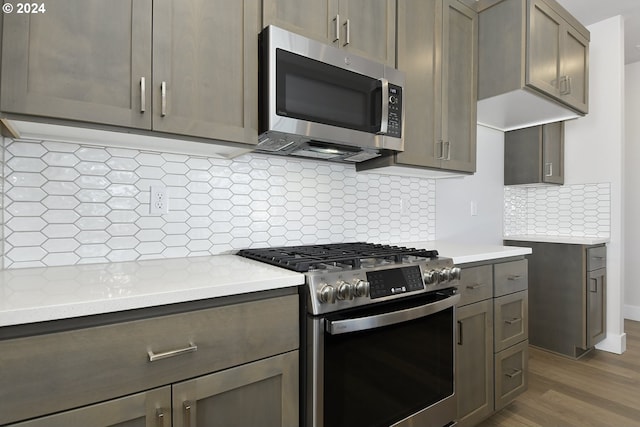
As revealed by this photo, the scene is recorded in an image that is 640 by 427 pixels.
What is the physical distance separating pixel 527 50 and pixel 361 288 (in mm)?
1919

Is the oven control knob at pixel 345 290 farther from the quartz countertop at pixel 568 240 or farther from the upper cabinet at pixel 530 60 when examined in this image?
the quartz countertop at pixel 568 240

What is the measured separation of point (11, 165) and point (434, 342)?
6.01 ft

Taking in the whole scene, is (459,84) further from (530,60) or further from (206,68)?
(206,68)

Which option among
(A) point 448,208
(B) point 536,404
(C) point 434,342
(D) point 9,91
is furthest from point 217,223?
(B) point 536,404

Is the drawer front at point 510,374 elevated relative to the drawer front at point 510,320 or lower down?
lower down

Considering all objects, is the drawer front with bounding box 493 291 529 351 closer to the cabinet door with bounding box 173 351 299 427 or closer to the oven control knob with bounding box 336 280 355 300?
the oven control knob with bounding box 336 280 355 300

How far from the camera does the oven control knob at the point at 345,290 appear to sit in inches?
47.8

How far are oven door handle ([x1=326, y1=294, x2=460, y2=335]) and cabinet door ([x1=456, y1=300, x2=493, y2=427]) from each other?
12.0 inches

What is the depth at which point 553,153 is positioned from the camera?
326 centimetres

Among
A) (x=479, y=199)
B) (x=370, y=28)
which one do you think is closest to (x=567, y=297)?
(x=479, y=199)

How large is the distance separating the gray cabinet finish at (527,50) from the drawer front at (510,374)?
62.6 inches

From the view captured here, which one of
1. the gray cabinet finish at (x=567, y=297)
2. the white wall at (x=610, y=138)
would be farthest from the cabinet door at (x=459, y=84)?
the white wall at (x=610, y=138)

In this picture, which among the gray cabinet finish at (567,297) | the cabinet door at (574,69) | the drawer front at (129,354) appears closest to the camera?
the drawer front at (129,354)

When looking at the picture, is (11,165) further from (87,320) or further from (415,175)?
(415,175)
